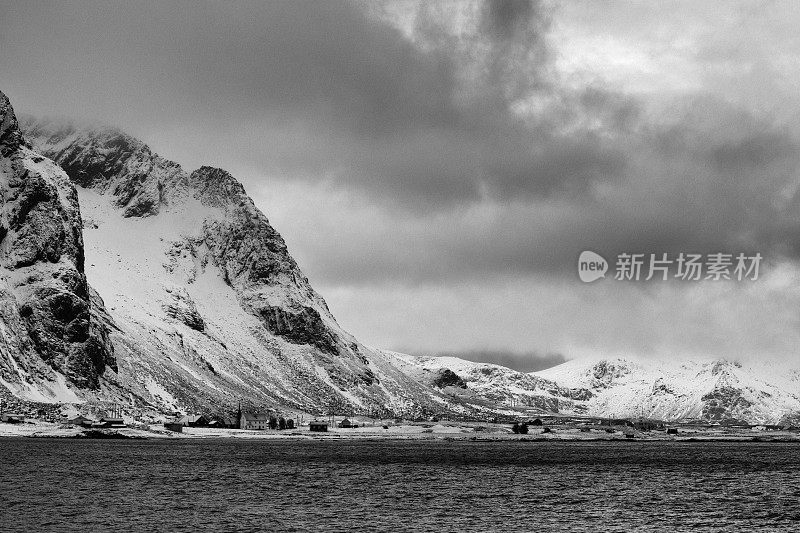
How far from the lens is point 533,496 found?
123 metres

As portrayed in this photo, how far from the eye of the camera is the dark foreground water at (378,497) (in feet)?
314

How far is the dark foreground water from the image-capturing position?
95750mm

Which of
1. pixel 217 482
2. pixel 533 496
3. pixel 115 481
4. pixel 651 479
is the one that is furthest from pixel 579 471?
pixel 115 481

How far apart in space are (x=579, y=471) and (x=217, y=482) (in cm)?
6417

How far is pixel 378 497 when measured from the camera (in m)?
120

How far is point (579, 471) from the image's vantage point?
172 meters

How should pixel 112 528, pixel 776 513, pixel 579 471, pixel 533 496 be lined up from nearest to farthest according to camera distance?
pixel 112 528 < pixel 776 513 < pixel 533 496 < pixel 579 471

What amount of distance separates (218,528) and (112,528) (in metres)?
8.95

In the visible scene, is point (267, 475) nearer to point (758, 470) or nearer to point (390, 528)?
point (390, 528)

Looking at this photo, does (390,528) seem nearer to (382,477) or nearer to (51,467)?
(382,477)

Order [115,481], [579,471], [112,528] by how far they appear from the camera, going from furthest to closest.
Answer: [579,471]
[115,481]
[112,528]

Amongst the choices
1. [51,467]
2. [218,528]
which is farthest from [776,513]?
[51,467]

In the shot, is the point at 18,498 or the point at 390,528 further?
the point at 18,498

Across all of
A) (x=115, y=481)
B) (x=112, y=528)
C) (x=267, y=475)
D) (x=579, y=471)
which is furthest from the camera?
(x=579, y=471)
